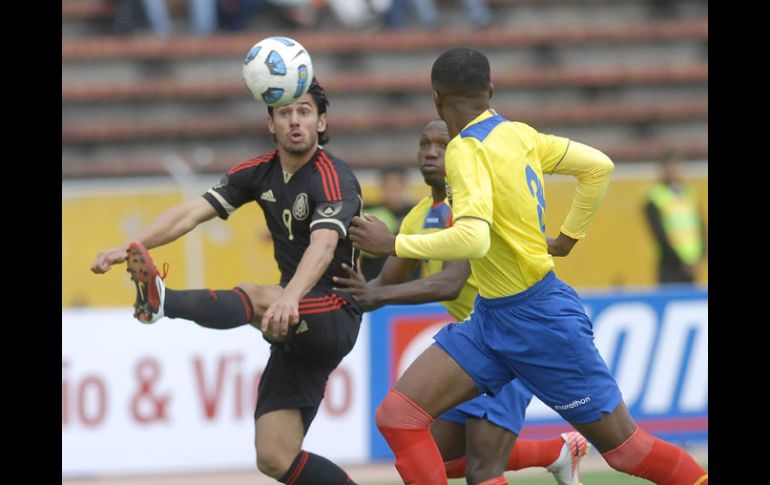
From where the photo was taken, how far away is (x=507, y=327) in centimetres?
593

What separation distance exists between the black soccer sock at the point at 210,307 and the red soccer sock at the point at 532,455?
1806mm

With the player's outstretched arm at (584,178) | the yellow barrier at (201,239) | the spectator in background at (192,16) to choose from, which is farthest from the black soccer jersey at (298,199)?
the spectator in background at (192,16)

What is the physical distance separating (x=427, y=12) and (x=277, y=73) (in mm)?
10866

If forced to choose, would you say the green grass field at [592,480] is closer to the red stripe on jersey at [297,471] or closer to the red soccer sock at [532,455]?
the red soccer sock at [532,455]

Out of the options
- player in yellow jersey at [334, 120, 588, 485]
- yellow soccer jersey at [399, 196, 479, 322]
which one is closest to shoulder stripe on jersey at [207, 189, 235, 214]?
player in yellow jersey at [334, 120, 588, 485]

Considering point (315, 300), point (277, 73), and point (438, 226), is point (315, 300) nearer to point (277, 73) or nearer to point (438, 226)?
point (438, 226)

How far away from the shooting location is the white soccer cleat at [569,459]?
23.9 feet

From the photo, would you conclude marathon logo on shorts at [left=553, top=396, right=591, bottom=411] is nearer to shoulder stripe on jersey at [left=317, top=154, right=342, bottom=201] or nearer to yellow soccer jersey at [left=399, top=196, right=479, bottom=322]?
yellow soccer jersey at [left=399, top=196, right=479, bottom=322]

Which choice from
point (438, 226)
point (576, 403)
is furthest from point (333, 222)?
point (576, 403)

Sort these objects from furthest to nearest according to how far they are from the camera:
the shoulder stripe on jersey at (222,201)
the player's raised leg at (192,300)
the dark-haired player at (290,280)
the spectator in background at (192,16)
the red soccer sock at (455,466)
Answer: the spectator in background at (192,16) → the red soccer sock at (455,466) → the shoulder stripe on jersey at (222,201) → the dark-haired player at (290,280) → the player's raised leg at (192,300)

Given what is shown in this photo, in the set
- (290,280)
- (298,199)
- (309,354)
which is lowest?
(309,354)

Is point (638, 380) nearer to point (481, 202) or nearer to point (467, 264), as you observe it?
point (467, 264)

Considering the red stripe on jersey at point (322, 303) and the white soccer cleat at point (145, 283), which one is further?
the red stripe on jersey at point (322, 303)

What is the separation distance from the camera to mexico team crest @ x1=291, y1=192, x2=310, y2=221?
6410 mm
